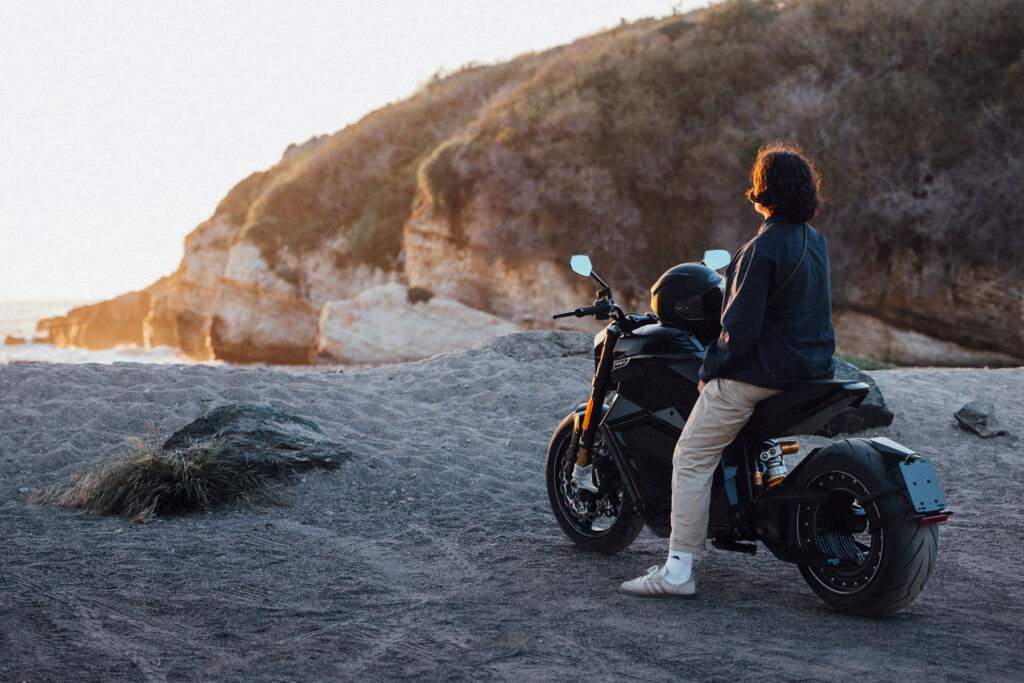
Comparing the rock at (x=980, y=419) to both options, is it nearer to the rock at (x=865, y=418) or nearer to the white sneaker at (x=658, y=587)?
the rock at (x=865, y=418)

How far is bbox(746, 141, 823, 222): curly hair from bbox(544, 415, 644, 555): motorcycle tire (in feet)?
5.14

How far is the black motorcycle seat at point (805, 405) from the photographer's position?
352 cm

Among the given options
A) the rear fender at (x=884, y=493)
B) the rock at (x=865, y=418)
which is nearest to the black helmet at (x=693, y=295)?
the rear fender at (x=884, y=493)

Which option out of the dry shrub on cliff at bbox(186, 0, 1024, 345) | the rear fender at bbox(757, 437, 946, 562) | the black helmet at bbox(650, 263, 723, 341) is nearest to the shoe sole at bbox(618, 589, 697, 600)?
the rear fender at bbox(757, 437, 946, 562)

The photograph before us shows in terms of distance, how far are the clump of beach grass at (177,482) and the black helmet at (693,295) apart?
2.79 m

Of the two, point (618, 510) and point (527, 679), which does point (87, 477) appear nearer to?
point (618, 510)

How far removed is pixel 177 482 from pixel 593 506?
2.56m

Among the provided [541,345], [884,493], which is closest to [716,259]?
[884,493]

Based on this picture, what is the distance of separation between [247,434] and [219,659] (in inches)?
128

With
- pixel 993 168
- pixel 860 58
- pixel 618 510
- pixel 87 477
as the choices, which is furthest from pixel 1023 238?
pixel 87 477

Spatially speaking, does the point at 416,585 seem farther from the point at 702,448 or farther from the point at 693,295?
the point at 693,295

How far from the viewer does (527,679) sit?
3.00m

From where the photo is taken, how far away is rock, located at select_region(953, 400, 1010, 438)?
7.86m

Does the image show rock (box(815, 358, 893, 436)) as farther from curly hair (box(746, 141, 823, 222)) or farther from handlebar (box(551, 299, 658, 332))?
curly hair (box(746, 141, 823, 222))
